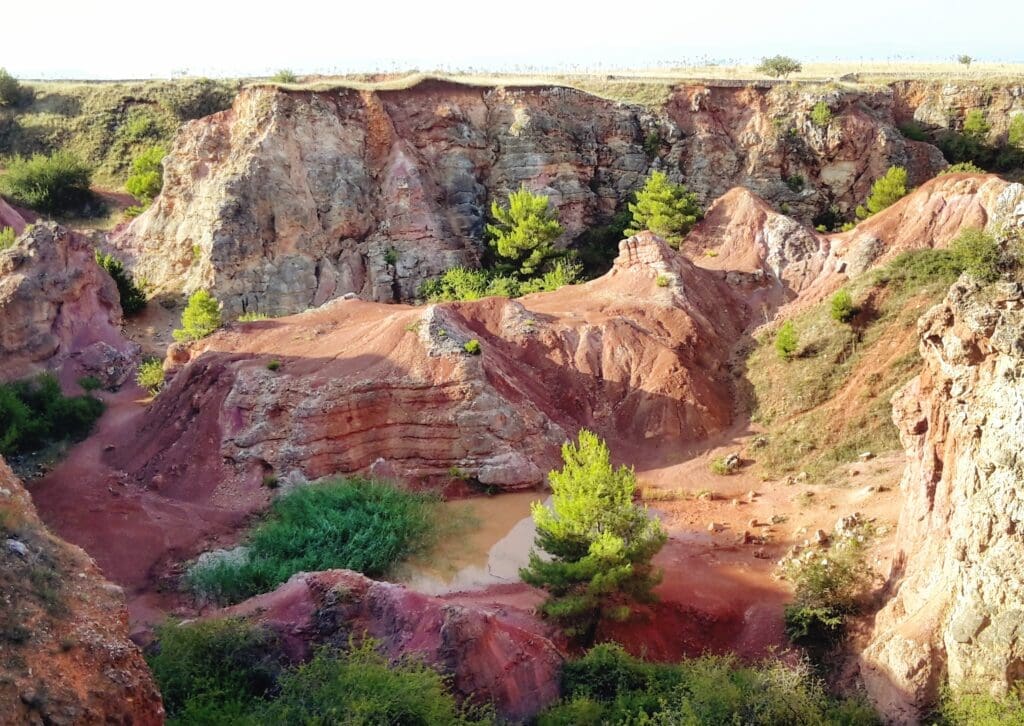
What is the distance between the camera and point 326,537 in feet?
69.4

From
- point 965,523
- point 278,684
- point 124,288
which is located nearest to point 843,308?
point 965,523

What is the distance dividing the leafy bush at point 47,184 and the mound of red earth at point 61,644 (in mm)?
40294

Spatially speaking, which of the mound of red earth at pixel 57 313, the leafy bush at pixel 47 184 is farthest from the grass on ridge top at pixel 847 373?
the leafy bush at pixel 47 184

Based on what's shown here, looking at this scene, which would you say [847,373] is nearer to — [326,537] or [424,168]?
[326,537]

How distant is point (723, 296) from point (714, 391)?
608 centimetres

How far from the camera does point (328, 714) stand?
12.4 m

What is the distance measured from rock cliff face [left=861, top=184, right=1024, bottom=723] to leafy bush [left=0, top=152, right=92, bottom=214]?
4746 cm

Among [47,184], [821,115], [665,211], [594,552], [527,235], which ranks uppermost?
[821,115]

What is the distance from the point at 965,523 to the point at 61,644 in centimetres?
1405

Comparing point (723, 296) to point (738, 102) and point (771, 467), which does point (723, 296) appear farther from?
point (738, 102)

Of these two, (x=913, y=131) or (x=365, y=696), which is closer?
(x=365, y=696)

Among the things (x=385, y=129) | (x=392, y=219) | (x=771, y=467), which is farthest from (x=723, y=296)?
(x=385, y=129)

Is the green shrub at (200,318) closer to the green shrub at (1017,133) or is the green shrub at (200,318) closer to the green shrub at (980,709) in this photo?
the green shrub at (980,709)

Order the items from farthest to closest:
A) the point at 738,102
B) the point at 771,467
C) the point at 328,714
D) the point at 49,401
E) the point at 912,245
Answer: the point at 738,102 < the point at 912,245 < the point at 49,401 < the point at 771,467 < the point at 328,714
